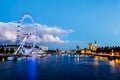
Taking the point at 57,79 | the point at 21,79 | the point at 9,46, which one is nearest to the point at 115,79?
the point at 57,79

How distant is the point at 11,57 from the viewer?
295ft

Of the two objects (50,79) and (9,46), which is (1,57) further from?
(9,46)

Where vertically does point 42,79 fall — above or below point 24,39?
below

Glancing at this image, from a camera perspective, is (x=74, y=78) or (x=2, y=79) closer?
(x=2, y=79)

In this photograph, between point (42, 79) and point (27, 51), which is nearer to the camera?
point (42, 79)

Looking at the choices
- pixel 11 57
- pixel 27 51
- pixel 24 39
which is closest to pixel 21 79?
pixel 11 57

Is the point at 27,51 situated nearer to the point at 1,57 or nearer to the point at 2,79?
the point at 1,57

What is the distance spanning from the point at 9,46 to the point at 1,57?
2653 inches

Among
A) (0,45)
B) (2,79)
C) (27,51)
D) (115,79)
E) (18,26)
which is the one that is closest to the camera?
(2,79)

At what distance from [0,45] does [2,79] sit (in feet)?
335

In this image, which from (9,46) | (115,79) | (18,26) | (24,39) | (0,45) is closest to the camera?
(115,79)

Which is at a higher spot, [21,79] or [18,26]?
[18,26]

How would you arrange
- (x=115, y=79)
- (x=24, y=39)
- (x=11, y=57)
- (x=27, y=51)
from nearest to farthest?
1. (x=115, y=79)
2. (x=11, y=57)
3. (x=24, y=39)
4. (x=27, y=51)

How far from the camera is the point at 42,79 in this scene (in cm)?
4072
